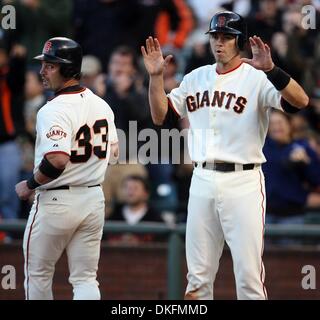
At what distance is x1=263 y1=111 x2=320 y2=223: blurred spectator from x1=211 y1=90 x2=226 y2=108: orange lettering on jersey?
2983 mm

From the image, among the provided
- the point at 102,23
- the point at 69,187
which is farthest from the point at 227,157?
the point at 102,23

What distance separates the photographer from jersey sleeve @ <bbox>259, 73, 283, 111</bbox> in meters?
6.60

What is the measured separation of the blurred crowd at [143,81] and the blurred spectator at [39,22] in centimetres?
1

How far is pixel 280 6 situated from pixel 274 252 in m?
3.57

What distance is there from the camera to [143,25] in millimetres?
11805

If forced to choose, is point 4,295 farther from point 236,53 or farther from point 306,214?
point 236,53

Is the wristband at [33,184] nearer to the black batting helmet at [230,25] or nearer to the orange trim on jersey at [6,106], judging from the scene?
the black batting helmet at [230,25]

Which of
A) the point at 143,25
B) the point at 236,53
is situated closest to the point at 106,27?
the point at 143,25

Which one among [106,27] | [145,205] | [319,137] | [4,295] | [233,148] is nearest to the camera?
[233,148]

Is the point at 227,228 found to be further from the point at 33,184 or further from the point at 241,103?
the point at 33,184

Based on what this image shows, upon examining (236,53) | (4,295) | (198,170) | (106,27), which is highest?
(106,27)

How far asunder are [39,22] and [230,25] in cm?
524

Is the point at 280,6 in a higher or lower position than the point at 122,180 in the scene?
higher

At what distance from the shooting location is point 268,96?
6.67 metres
